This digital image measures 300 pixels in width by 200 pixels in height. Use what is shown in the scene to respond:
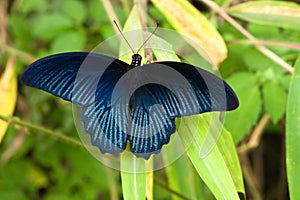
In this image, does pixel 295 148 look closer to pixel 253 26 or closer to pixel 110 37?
pixel 253 26

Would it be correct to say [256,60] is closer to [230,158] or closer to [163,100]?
[230,158]

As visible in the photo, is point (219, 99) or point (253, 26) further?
point (253, 26)

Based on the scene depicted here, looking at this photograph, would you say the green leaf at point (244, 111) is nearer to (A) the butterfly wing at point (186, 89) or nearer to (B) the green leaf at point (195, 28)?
(B) the green leaf at point (195, 28)

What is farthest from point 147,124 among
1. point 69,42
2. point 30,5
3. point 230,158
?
point 30,5

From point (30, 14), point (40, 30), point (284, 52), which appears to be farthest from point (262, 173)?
point (30, 14)

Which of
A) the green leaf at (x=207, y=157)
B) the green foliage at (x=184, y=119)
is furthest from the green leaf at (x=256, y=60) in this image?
the green leaf at (x=207, y=157)

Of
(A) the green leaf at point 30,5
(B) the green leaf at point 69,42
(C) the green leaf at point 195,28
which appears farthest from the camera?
(A) the green leaf at point 30,5

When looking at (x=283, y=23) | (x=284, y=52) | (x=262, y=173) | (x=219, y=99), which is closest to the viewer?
(x=219, y=99)
